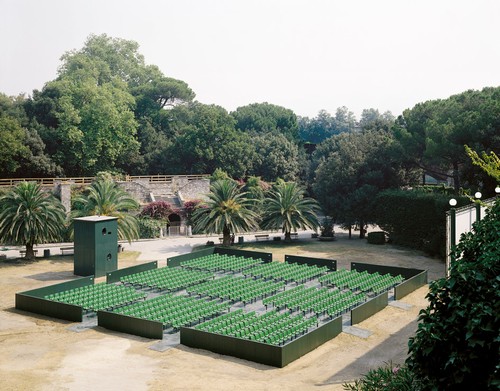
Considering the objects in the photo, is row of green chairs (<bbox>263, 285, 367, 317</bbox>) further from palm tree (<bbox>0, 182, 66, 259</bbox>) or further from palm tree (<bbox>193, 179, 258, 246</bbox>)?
palm tree (<bbox>0, 182, 66, 259</bbox>)

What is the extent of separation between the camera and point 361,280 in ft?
141

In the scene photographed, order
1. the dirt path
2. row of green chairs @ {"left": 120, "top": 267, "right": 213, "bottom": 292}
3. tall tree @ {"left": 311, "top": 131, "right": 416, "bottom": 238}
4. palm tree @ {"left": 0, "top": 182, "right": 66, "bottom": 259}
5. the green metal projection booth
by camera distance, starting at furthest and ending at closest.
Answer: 1. tall tree @ {"left": 311, "top": 131, "right": 416, "bottom": 238}
2. palm tree @ {"left": 0, "top": 182, "right": 66, "bottom": 259}
3. the green metal projection booth
4. row of green chairs @ {"left": 120, "top": 267, "right": 213, "bottom": 292}
5. the dirt path

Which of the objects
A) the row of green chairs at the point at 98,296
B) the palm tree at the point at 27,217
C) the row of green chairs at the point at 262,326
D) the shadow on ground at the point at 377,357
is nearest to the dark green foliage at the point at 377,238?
the shadow on ground at the point at 377,357

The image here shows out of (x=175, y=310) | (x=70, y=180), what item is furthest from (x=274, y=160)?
(x=175, y=310)

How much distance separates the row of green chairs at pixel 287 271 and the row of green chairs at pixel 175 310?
25.4 ft

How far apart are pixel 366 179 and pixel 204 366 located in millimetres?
41394

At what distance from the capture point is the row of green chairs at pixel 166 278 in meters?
41.8

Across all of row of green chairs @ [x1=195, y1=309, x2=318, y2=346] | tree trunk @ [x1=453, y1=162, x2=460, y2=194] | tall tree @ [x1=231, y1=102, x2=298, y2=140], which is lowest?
row of green chairs @ [x1=195, y1=309, x2=318, y2=346]

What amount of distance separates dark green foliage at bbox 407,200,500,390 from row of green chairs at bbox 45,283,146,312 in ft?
84.8

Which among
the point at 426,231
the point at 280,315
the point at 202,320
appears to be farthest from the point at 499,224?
the point at 426,231

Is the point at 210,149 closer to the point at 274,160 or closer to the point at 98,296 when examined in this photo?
the point at 274,160

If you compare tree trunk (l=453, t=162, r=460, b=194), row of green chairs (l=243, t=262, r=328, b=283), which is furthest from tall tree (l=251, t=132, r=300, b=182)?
row of green chairs (l=243, t=262, r=328, b=283)

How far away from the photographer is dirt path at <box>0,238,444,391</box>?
24.8m

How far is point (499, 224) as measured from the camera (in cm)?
1558
